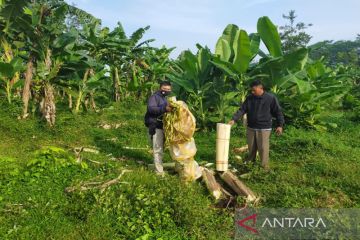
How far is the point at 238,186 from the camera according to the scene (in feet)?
17.4

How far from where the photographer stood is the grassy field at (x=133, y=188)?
163 inches

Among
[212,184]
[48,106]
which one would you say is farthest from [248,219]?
[48,106]

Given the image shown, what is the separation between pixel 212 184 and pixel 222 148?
66cm

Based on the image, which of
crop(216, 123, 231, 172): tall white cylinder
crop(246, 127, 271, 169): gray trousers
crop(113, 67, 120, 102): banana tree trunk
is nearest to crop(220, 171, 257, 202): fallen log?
crop(216, 123, 231, 172): tall white cylinder

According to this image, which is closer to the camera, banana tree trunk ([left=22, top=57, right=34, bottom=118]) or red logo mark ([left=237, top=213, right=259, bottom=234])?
red logo mark ([left=237, top=213, right=259, bottom=234])

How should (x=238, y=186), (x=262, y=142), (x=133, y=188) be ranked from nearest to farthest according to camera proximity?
(x=133, y=188) < (x=238, y=186) < (x=262, y=142)

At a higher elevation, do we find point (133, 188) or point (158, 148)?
point (158, 148)

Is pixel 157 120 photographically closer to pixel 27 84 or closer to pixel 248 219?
pixel 248 219

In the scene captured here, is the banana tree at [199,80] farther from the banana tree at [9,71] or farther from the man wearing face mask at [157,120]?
the banana tree at [9,71]

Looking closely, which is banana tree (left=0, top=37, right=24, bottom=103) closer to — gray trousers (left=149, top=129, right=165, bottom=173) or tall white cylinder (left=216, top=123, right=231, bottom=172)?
gray trousers (left=149, top=129, right=165, bottom=173)

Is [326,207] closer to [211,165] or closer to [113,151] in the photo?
[211,165]

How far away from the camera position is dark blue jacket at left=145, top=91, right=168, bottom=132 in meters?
5.80

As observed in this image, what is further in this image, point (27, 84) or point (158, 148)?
point (27, 84)

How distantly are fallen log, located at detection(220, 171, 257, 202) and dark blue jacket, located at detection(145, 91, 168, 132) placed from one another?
125 cm
